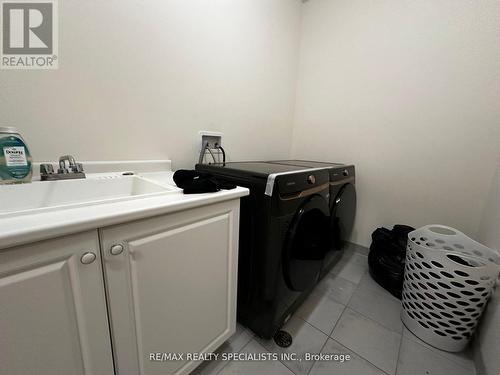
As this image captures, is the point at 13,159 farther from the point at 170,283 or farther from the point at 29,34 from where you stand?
the point at 170,283

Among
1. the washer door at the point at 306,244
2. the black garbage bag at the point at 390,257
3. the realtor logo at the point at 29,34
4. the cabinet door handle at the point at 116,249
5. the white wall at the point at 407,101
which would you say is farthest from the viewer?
the black garbage bag at the point at 390,257

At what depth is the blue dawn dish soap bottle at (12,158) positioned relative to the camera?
2.35 ft

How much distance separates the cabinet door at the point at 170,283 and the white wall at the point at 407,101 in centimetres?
158

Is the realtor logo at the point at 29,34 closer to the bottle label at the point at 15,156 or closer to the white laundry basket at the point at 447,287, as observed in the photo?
the bottle label at the point at 15,156

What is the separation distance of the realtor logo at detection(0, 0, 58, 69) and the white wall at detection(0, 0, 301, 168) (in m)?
0.03

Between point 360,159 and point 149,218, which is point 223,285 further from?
point 360,159

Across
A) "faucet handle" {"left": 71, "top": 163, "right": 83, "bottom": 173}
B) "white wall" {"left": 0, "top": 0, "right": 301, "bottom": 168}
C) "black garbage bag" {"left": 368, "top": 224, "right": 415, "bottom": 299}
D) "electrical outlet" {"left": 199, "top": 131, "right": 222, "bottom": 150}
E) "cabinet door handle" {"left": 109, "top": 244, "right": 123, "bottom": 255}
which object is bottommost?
"black garbage bag" {"left": 368, "top": 224, "right": 415, "bottom": 299}

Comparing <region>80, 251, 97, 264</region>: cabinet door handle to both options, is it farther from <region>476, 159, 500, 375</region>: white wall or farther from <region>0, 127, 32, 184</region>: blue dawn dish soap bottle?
<region>476, 159, 500, 375</region>: white wall

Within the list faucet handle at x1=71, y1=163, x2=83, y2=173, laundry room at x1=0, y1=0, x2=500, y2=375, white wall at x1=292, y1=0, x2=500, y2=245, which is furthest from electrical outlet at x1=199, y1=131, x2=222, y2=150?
white wall at x1=292, y1=0, x2=500, y2=245

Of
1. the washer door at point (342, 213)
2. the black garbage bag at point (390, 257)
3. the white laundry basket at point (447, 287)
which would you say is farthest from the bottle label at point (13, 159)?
the black garbage bag at point (390, 257)

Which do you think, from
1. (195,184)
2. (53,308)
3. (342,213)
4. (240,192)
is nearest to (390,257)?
(342,213)

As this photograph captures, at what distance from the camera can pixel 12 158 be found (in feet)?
2.38

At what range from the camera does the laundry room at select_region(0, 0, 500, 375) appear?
560 millimetres

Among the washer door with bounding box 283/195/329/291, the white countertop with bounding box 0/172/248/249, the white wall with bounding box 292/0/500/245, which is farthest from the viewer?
the white wall with bounding box 292/0/500/245
